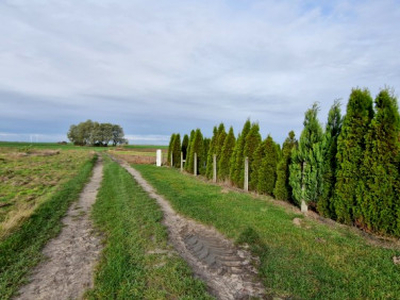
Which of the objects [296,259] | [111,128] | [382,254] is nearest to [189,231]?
[296,259]

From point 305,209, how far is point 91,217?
590 centimetres

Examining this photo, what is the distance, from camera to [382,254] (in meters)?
3.91

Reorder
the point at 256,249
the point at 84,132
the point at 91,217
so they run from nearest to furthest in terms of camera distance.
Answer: the point at 256,249 → the point at 91,217 → the point at 84,132

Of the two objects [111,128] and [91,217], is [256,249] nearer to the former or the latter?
[91,217]

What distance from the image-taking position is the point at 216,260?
3.77 meters

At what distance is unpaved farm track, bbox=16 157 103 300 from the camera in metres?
2.82

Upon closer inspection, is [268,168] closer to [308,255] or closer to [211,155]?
[308,255]

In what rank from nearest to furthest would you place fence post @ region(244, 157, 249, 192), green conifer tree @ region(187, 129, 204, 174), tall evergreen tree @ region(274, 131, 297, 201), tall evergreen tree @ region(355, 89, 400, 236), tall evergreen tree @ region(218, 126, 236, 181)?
tall evergreen tree @ region(355, 89, 400, 236)
tall evergreen tree @ region(274, 131, 297, 201)
fence post @ region(244, 157, 249, 192)
tall evergreen tree @ region(218, 126, 236, 181)
green conifer tree @ region(187, 129, 204, 174)

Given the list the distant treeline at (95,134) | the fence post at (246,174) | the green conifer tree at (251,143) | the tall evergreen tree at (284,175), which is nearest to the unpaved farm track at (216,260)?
the tall evergreen tree at (284,175)

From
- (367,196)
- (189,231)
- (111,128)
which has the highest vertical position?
(111,128)

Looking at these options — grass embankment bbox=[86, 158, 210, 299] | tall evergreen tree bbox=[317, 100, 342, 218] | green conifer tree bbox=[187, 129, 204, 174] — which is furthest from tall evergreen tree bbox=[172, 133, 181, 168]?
tall evergreen tree bbox=[317, 100, 342, 218]

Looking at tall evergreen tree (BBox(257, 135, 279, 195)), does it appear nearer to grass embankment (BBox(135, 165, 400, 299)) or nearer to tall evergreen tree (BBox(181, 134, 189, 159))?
grass embankment (BBox(135, 165, 400, 299))

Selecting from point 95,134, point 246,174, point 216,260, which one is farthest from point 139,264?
point 95,134

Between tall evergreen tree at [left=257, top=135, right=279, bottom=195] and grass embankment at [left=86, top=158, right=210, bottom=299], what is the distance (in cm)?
467
